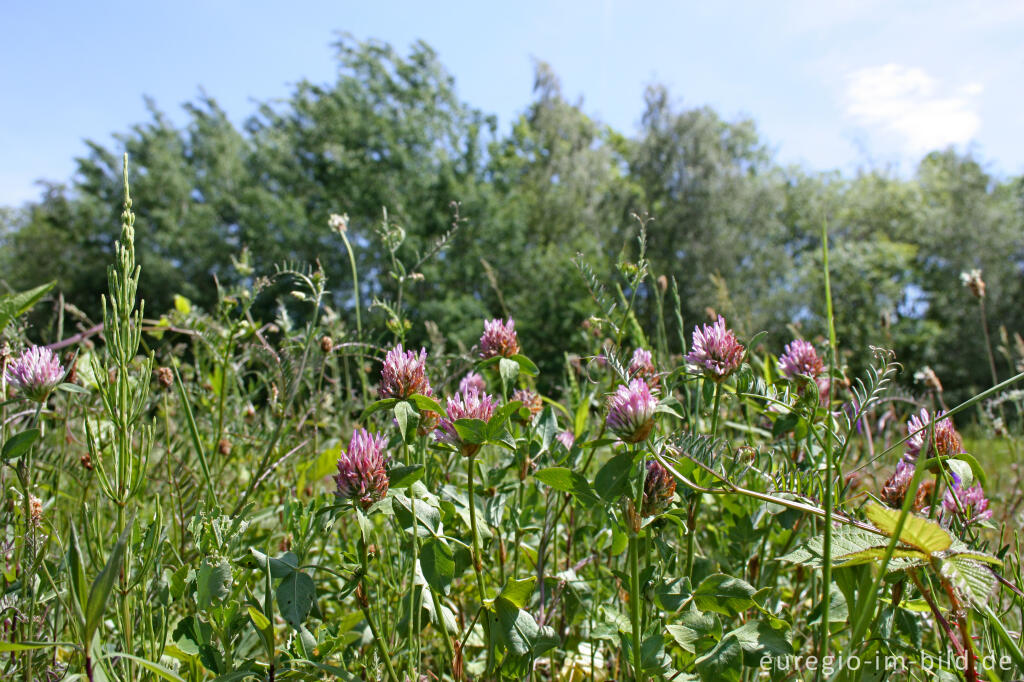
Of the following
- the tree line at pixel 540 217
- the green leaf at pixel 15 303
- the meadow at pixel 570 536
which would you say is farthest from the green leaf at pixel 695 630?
the tree line at pixel 540 217

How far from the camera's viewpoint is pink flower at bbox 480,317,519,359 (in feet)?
3.11

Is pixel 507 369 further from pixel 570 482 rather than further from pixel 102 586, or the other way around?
pixel 102 586

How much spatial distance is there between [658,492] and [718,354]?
0.67 ft

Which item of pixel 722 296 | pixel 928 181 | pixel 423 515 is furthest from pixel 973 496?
pixel 928 181

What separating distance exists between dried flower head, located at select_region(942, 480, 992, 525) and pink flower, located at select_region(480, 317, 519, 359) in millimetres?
609

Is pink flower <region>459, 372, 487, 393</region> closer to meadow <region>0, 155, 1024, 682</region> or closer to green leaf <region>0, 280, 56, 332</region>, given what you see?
meadow <region>0, 155, 1024, 682</region>

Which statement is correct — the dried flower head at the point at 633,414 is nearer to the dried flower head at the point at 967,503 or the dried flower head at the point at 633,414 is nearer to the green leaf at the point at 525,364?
the green leaf at the point at 525,364

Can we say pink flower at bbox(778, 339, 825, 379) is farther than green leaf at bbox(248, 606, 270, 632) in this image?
Yes

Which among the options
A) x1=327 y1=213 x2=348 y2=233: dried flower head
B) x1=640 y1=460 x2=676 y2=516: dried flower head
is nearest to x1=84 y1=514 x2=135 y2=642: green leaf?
x1=640 y1=460 x2=676 y2=516: dried flower head

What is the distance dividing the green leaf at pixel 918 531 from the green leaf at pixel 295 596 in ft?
2.05

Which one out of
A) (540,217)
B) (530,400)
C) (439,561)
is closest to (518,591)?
(439,561)

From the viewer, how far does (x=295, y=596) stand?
724mm

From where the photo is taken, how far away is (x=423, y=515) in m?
0.74

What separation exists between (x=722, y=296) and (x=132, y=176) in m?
27.6
